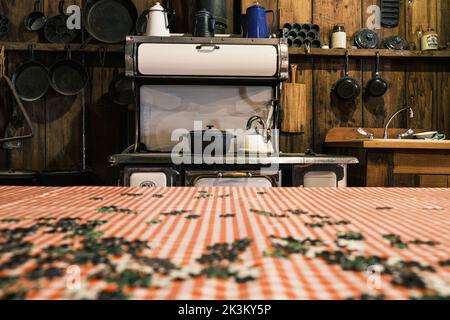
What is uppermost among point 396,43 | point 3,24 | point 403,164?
point 3,24

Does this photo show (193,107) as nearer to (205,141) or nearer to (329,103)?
(205,141)

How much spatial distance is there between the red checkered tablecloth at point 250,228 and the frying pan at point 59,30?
7.90 feet

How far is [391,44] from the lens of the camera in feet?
10.9

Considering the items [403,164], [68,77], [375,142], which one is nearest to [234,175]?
[375,142]

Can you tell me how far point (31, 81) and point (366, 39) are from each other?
3.01 metres

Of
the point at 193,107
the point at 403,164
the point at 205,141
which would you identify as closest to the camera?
the point at 205,141

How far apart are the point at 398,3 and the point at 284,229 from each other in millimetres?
3469

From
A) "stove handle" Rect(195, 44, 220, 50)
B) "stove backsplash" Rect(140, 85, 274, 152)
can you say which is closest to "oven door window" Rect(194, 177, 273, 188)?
"stove backsplash" Rect(140, 85, 274, 152)

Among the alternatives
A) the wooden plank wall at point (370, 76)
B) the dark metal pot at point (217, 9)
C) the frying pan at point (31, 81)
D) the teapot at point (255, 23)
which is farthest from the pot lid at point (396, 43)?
the frying pan at point (31, 81)

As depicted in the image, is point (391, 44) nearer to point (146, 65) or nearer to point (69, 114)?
point (146, 65)

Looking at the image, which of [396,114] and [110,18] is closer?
[110,18]

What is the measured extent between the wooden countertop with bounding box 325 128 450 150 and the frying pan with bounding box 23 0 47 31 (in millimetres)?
2754

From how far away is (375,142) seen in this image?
252 centimetres

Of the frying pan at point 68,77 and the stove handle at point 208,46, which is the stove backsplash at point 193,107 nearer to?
the stove handle at point 208,46
